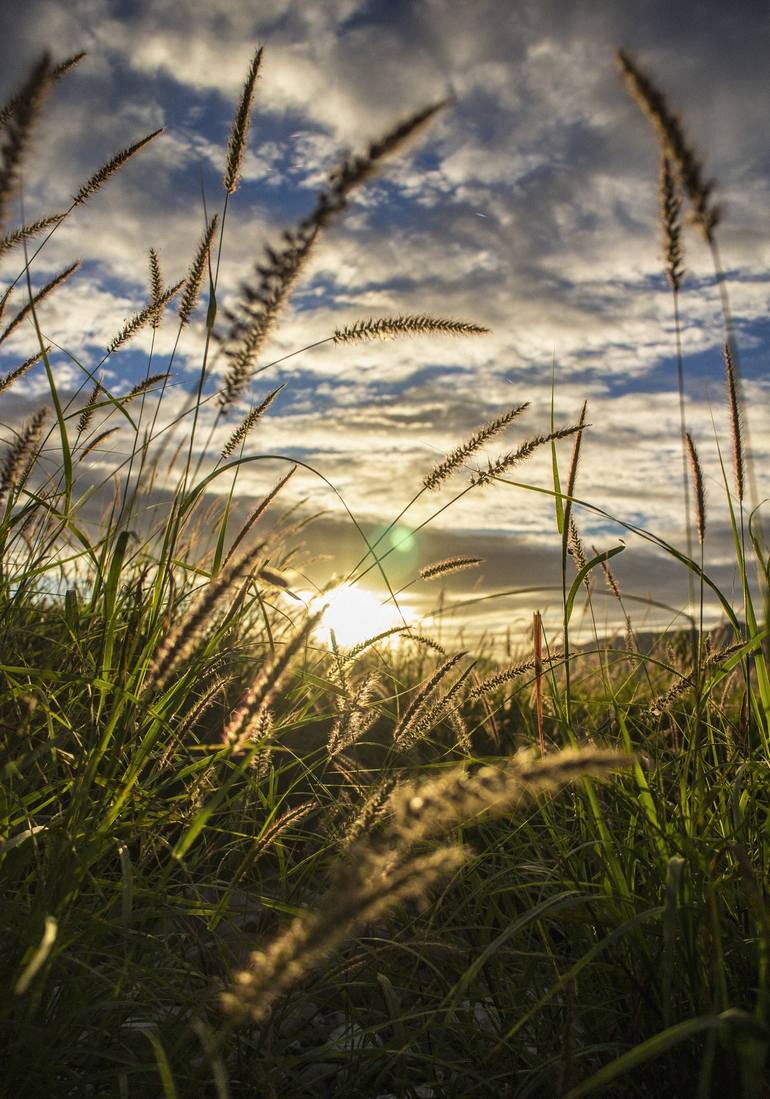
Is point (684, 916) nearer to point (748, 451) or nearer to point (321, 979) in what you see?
point (321, 979)

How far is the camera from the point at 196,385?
5.87 feet

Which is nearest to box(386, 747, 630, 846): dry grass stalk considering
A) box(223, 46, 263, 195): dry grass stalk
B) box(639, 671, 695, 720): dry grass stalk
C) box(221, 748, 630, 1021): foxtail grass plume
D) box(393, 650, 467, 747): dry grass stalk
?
box(221, 748, 630, 1021): foxtail grass plume

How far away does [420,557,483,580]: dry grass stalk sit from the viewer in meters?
2.60

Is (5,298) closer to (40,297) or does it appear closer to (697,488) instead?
(40,297)

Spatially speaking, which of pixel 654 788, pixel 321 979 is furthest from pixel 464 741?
pixel 321 979

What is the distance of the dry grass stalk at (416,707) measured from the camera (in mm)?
1863

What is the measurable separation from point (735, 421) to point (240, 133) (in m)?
1.50

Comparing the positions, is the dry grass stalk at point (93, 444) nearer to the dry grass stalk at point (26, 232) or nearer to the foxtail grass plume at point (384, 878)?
the dry grass stalk at point (26, 232)

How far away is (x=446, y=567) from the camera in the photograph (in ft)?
8.59

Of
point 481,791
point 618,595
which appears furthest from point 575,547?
point 481,791

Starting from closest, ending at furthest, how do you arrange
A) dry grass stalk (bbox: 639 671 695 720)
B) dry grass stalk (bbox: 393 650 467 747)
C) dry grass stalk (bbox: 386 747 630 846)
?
dry grass stalk (bbox: 386 747 630 846)
dry grass stalk (bbox: 393 650 467 747)
dry grass stalk (bbox: 639 671 695 720)

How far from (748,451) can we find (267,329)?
4.34 feet

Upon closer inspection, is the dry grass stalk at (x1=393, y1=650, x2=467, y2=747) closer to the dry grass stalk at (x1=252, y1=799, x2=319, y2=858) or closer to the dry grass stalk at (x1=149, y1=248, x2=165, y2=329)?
the dry grass stalk at (x1=252, y1=799, x2=319, y2=858)

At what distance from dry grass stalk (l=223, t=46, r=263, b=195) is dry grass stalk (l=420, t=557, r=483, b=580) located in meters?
1.23
